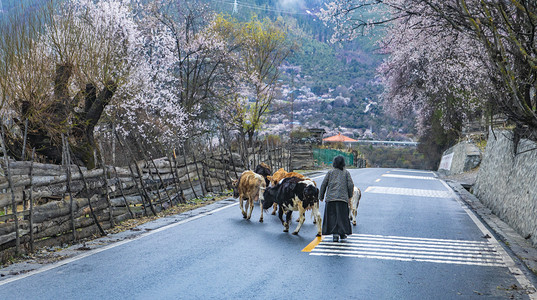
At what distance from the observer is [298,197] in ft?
36.4

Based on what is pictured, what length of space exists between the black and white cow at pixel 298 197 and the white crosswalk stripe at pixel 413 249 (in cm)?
67

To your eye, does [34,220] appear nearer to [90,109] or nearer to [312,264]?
[312,264]

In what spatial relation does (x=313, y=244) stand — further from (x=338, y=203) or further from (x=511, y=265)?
(x=511, y=265)

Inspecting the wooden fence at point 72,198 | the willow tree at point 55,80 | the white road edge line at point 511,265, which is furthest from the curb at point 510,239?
the willow tree at point 55,80

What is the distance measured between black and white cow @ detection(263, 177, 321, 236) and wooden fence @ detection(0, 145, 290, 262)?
3.81 meters

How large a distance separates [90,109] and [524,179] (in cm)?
1247

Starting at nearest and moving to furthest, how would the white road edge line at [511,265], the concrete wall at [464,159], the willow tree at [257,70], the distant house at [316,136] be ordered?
1. the white road edge line at [511,265]
2. the concrete wall at [464,159]
3. the willow tree at [257,70]
4. the distant house at [316,136]

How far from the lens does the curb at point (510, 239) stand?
28.6ft

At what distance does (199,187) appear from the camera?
18.7 meters

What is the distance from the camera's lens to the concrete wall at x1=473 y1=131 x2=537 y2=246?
11.4 m

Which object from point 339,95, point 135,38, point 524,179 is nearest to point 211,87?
point 135,38

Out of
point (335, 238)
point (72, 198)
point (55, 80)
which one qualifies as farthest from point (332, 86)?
point (72, 198)

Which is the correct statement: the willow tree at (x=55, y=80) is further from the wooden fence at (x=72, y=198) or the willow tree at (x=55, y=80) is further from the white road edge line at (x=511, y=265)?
the white road edge line at (x=511, y=265)

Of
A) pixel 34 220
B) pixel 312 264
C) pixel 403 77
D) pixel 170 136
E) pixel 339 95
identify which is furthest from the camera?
pixel 339 95
